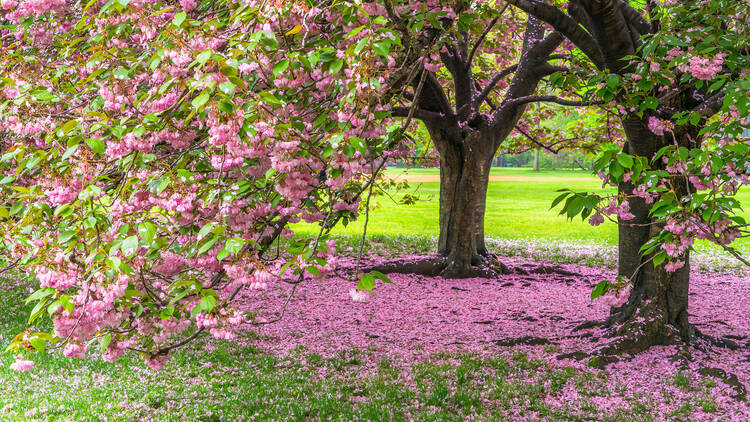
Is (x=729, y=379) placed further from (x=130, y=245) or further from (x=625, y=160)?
(x=130, y=245)

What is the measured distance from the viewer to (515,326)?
8320mm

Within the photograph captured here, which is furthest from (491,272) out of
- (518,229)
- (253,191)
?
(518,229)

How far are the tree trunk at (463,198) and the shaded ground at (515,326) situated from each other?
61 centimetres

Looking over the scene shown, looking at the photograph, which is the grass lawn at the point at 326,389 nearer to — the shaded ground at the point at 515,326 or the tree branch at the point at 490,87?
the shaded ground at the point at 515,326

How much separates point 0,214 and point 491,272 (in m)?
9.98

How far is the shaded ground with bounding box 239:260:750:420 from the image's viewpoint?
5789 millimetres

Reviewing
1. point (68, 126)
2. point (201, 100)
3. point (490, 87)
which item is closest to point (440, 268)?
point (490, 87)

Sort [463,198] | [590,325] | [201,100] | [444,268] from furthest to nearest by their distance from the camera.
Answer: [444,268], [463,198], [590,325], [201,100]

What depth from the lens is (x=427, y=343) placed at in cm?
745

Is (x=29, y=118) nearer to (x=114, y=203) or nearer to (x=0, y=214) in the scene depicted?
(x=0, y=214)

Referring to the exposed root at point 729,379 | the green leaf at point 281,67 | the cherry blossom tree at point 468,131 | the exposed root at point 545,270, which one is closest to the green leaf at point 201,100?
the green leaf at point 281,67

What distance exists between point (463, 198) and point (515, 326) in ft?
13.4

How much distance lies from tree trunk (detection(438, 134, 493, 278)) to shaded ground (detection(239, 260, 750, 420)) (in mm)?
609

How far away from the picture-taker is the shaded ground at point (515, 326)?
5.79 m
